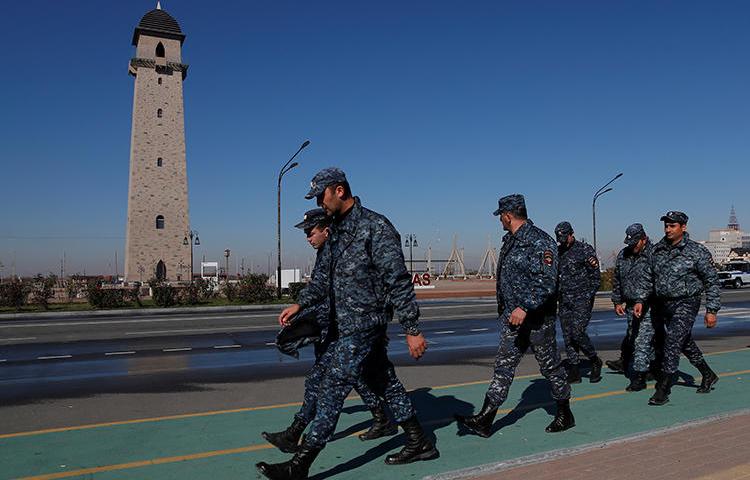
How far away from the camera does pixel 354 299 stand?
4434 mm

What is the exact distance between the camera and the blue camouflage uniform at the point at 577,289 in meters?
8.17

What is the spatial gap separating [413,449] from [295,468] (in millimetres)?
933

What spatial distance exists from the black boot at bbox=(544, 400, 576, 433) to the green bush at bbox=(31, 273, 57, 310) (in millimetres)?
27471

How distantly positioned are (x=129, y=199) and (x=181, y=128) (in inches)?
290

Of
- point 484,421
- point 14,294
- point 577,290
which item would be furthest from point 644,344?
point 14,294

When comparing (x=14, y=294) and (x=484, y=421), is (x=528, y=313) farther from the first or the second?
(x=14, y=294)

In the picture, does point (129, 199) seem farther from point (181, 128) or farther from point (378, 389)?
point (378, 389)

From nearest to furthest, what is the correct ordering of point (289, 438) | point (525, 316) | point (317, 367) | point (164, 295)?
1. point (289, 438)
2. point (317, 367)
3. point (525, 316)
4. point (164, 295)

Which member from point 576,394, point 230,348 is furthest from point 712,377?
point 230,348

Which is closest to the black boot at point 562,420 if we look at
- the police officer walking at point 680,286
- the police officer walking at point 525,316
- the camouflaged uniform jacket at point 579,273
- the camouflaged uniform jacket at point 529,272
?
the police officer walking at point 525,316

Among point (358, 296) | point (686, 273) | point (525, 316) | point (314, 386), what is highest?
point (686, 273)

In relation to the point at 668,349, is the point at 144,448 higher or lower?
lower

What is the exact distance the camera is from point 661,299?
709 centimetres

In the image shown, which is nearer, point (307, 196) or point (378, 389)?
point (307, 196)
